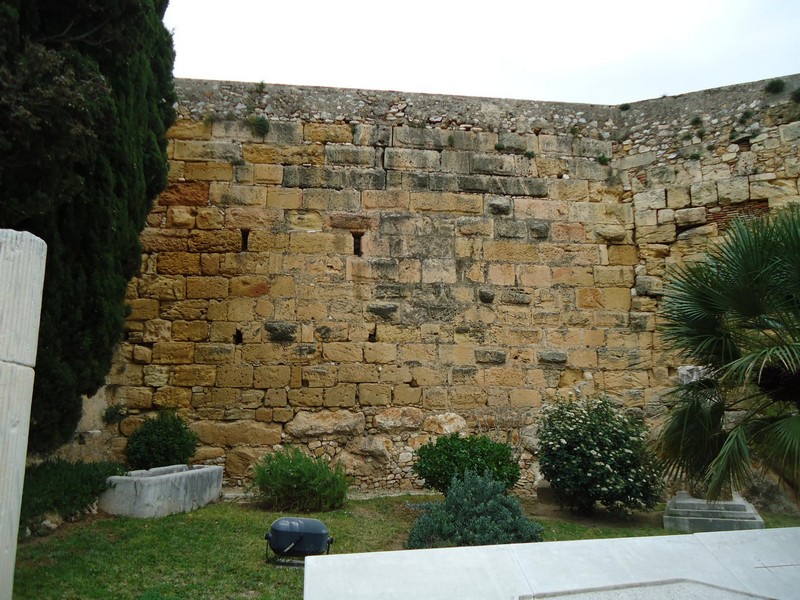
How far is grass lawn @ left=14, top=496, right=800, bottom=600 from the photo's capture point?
509 centimetres

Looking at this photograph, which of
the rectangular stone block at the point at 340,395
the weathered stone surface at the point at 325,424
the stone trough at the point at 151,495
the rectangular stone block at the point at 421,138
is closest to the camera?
the stone trough at the point at 151,495

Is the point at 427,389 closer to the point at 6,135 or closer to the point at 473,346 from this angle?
the point at 473,346

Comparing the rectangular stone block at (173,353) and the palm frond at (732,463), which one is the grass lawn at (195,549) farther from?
the rectangular stone block at (173,353)

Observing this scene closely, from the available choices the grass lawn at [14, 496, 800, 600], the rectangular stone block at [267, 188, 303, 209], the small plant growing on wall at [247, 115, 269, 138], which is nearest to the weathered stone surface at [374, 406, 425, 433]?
the grass lawn at [14, 496, 800, 600]

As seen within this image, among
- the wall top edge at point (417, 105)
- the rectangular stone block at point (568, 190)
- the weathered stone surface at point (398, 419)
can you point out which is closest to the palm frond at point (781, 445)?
the weathered stone surface at point (398, 419)

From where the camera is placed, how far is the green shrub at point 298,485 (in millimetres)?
7785

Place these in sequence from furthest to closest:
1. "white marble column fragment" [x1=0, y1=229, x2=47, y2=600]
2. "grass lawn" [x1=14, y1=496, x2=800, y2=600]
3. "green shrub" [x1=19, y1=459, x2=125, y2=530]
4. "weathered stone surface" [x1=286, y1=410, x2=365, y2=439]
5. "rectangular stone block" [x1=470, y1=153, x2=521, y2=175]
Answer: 1. "rectangular stone block" [x1=470, y1=153, x2=521, y2=175]
2. "weathered stone surface" [x1=286, y1=410, x2=365, y2=439]
3. "green shrub" [x1=19, y1=459, x2=125, y2=530]
4. "grass lawn" [x1=14, y1=496, x2=800, y2=600]
5. "white marble column fragment" [x1=0, y1=229, x2=47, y2=600]

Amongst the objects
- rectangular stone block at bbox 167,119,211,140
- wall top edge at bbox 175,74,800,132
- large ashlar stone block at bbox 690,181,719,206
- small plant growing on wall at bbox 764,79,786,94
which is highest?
small plant growing on wall at bbox 764,79,786,94

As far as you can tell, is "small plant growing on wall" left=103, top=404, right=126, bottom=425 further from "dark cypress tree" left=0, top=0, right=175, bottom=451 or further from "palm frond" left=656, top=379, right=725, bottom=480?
"palm frond" left=656, top=379, right=725, bottom=480

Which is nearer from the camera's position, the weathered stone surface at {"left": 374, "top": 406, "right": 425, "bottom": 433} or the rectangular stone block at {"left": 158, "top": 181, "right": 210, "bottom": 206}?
the weathered stone surface at {"left": 374, "top": 406, "right": 425, "bottom": 433}

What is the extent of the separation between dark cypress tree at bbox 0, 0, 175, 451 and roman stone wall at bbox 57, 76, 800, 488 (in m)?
1.68

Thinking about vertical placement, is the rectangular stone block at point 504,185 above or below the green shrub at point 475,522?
above

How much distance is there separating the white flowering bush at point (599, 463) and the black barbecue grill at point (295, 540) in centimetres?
339

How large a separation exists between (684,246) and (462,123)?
364cm
